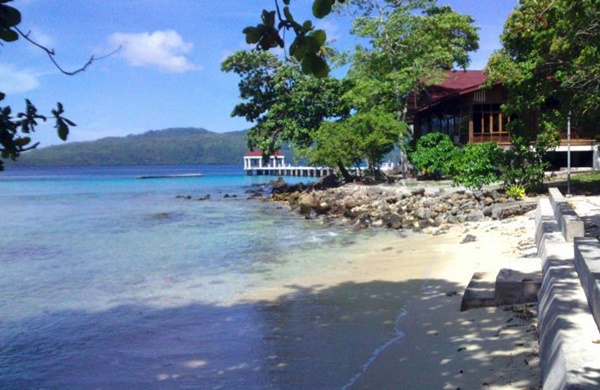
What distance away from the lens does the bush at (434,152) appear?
27.1 m

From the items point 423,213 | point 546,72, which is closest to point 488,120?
point 546,72

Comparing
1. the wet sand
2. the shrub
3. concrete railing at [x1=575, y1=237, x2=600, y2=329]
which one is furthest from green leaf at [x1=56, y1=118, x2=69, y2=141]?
the shrub

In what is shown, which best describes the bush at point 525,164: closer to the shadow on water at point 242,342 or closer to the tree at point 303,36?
the shadow on water at point 242,342

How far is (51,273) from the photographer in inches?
503

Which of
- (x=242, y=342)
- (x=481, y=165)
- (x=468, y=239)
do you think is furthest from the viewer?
(x=481, y=165)

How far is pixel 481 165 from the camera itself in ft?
65.5

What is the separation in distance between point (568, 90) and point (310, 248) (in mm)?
8571

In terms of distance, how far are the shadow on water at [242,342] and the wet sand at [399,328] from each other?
2 centimetres

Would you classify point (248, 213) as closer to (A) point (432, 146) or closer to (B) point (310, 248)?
(A) point (432, 146)

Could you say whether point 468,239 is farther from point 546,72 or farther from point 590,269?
point 590,269

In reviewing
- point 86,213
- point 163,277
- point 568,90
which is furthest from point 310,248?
point 86,213

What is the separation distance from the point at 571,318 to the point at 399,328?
3.02m

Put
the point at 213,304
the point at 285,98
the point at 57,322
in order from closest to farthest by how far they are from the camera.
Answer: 1. the point at 57,322
2. the point at 213,304
3. the point at 285,98

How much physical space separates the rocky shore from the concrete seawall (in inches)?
404
